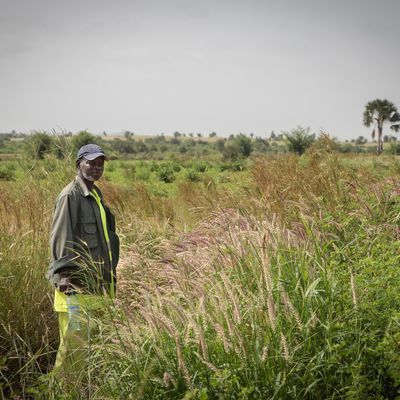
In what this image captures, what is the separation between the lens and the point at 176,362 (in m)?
2.84

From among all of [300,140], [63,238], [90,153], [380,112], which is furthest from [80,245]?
[380,112]

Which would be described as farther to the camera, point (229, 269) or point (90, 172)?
point (90, 172)

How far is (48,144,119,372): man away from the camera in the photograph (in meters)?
3.92

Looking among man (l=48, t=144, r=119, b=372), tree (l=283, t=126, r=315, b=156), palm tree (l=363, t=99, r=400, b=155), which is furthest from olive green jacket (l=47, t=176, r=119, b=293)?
palm tree (l=363, t=99, r=400, b=155)

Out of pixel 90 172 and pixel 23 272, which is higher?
pixel 90 172

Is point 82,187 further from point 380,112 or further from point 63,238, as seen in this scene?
point 380,112

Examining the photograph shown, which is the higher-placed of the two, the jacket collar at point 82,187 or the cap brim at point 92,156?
the cap brim at point 92,156

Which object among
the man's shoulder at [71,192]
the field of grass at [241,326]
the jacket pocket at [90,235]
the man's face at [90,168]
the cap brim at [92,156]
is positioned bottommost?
the field of grass at [241,326]

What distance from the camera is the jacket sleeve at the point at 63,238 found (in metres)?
3.99

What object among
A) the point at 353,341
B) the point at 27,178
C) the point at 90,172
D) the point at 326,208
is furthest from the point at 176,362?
the point at 27,178

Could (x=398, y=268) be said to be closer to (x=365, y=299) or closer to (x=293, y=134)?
(x=365, y=299)

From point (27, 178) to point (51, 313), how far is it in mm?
2023

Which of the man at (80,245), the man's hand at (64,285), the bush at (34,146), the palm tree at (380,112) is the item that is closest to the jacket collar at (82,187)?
the man at (80,245)

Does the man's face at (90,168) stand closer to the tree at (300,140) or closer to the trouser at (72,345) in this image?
the trouser at (72,345)
